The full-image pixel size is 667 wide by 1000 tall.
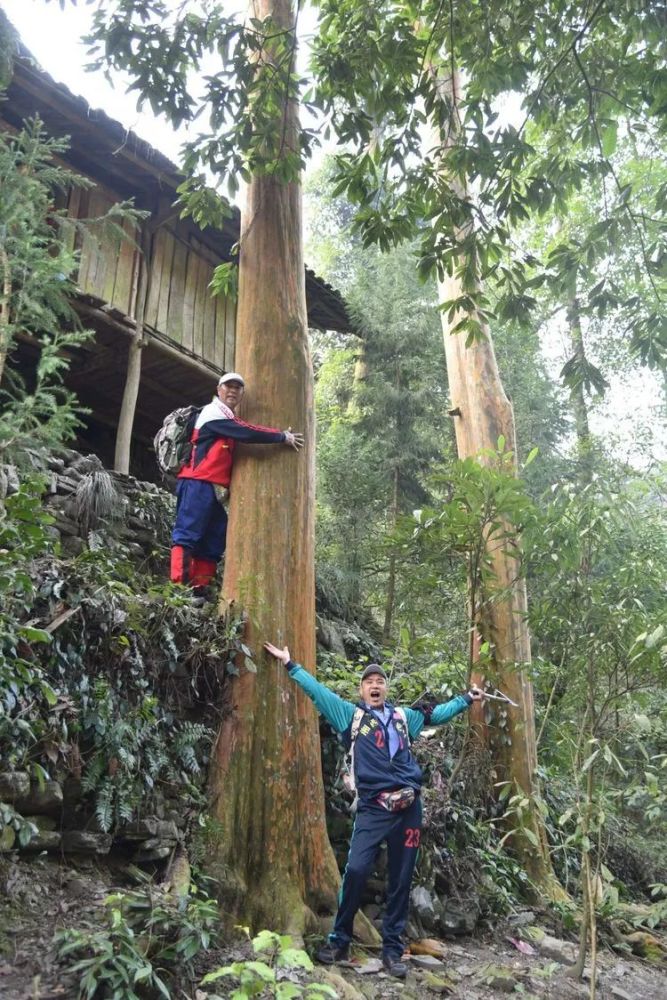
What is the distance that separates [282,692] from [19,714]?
1.73 meters

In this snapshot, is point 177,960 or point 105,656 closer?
point 177,960

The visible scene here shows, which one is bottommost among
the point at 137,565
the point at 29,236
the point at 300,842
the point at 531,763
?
the point at 300,842

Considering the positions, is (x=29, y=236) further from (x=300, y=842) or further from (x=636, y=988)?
(x=636, y=988)

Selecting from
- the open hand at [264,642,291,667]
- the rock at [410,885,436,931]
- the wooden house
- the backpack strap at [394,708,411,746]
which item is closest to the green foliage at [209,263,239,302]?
the wooden house

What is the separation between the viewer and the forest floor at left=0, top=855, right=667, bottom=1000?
3.07 m

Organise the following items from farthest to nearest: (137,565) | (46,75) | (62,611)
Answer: (46,75), (137,565), (62,611)

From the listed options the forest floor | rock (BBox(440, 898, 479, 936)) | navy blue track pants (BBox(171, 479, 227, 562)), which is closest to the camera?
the forest floor

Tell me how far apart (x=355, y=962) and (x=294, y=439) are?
3.27 metres

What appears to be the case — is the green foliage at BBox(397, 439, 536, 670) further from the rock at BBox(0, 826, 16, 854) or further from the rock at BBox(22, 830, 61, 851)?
the rock at BBox(0, 826, 16, 854)

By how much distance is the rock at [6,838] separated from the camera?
3.33 meters

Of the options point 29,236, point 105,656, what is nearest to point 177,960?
point 105,656

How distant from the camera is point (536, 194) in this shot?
4.61 meters

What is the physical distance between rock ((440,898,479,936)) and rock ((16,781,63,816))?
3.01 meters

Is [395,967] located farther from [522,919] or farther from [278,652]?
[522,919]
